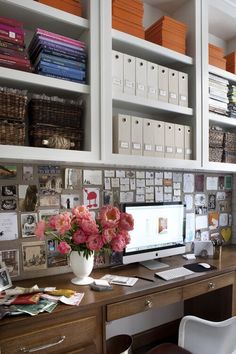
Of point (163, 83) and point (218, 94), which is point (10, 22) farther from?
point (218, 94)

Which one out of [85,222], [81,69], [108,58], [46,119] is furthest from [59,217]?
[108,58]

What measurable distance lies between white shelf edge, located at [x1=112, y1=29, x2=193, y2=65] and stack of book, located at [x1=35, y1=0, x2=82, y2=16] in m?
0.23

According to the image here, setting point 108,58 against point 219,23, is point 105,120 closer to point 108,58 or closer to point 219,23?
point 108,58

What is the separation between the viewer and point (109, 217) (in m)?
1.49

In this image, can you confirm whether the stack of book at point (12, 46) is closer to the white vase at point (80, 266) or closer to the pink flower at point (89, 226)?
the pink flower at point (89, 226)

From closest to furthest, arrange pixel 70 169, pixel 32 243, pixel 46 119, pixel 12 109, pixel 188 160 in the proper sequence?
pixel 12 109 < pixel 46 119 < pixel 32 243 < pixel 70 169 < pixel 188 160

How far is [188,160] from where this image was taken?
1.90 m

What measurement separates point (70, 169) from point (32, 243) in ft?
1.67

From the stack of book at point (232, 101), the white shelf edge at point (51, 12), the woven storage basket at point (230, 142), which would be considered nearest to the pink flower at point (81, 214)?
the white shelf edge at point (51, 12)

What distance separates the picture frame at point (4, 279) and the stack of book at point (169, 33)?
5.65 ft

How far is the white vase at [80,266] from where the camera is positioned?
4.87 ft

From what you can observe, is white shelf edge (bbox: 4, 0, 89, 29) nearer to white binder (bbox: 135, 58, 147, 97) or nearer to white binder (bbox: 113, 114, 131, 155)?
white binder (bbox: 135, 58, 147, 97)

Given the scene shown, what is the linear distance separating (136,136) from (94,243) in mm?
699

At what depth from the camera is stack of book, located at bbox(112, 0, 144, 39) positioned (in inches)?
65.1
